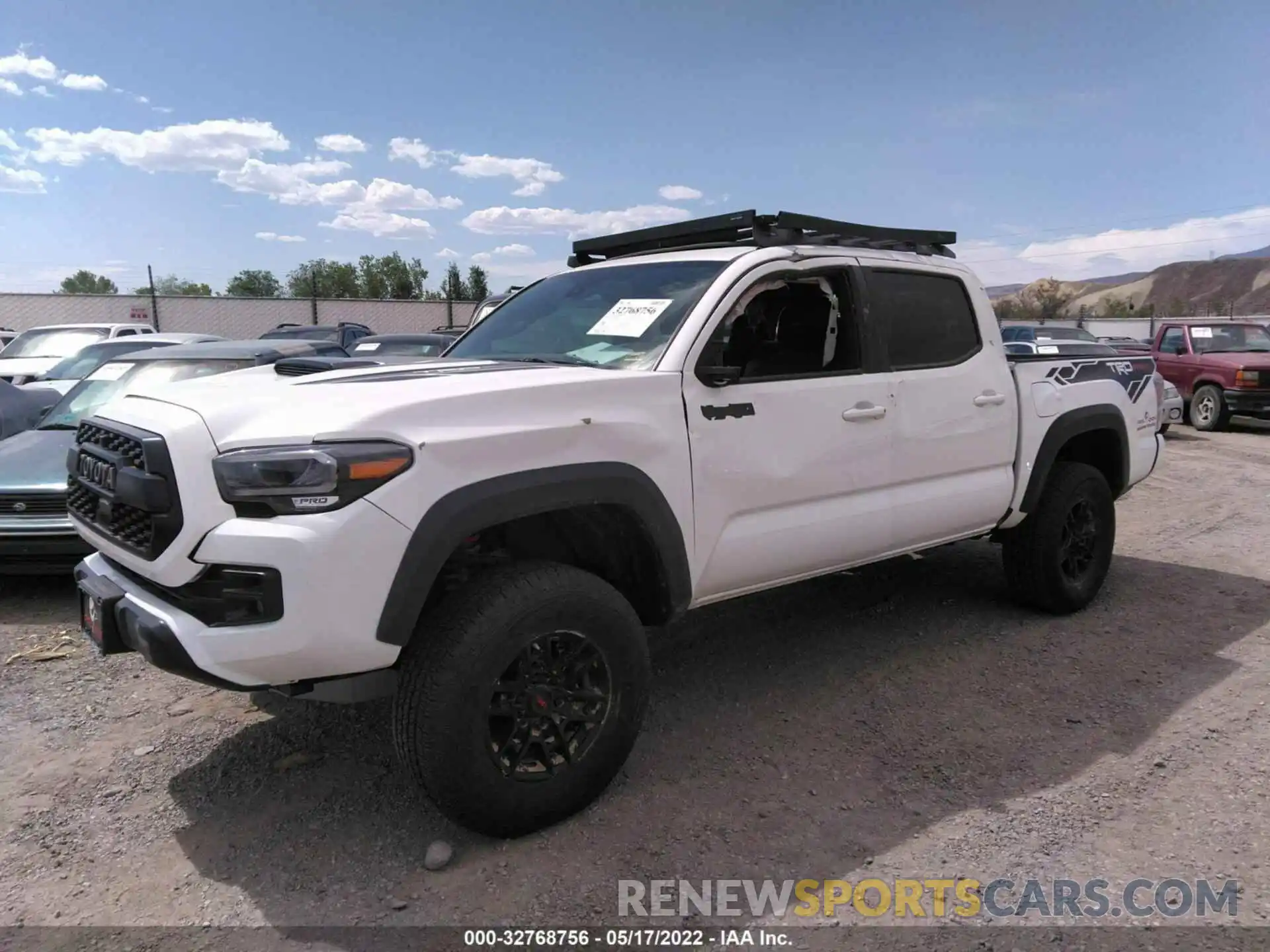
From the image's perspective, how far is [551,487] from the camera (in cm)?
284

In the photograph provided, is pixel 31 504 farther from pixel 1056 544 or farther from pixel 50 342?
pixel 50 342

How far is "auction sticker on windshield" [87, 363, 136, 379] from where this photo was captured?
6586 millimetres

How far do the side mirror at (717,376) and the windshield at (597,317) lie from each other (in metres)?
0.18

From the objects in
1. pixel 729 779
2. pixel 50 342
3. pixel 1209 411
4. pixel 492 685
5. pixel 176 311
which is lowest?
pixel 729 779

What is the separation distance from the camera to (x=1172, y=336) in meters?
16.0

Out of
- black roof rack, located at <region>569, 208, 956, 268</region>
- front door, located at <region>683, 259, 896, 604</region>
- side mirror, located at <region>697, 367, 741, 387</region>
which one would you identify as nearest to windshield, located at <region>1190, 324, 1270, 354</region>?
black roof rack, located at <region>569, 208, 956, 268</region>

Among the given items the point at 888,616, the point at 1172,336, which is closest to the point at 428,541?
the point at 888,616

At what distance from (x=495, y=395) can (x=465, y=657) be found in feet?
2.61

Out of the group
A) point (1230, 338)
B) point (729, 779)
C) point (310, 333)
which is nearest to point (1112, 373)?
point (729, 779)

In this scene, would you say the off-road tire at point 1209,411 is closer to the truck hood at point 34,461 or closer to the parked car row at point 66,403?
the parked car row at point 66,403

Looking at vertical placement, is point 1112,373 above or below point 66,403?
below

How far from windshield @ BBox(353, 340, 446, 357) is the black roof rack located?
22.2ft

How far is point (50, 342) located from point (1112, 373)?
14.2 metres

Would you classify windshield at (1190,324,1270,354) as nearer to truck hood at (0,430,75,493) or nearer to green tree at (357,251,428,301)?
truck hood at (0,430,75,493)
